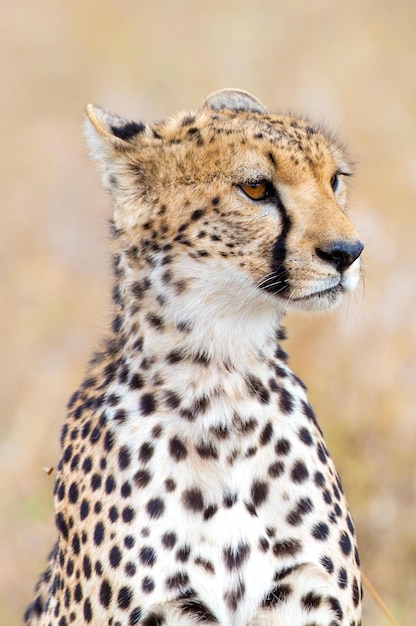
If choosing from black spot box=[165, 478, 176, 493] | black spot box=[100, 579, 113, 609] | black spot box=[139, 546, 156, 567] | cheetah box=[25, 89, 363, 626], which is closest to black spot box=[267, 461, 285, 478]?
cheetah box=[25, 89, 363, 626]

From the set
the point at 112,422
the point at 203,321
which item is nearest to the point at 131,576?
the point at 112,422

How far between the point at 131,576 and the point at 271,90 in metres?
5.32

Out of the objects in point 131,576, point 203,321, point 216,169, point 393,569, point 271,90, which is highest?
point 271,90

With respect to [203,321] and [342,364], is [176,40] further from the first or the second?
[203,321]

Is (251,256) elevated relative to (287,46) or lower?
lower

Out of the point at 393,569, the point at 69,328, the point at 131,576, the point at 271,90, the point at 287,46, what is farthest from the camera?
the point at 287,46

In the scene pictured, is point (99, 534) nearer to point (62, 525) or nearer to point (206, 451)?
point (62, 525)

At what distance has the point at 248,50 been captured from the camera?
8.30 metres

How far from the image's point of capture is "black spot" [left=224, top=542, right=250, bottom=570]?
2641mm

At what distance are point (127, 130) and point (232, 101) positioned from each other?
46 cm

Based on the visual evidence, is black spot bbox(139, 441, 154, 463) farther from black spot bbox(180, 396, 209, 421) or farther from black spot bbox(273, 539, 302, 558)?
black spot bbox(273, 539, 302, 558)

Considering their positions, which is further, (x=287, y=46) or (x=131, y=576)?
(x=287, y=46)

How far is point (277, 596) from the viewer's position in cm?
265

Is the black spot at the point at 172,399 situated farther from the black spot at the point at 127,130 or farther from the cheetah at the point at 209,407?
the black spot at the point at 127,130
